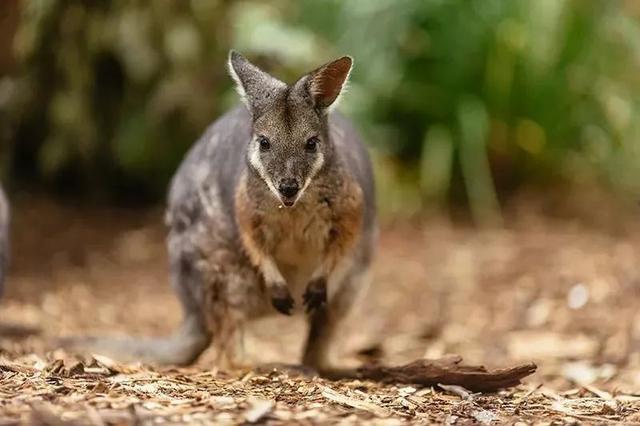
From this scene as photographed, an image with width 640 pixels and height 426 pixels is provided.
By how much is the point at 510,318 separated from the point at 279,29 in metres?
3.51

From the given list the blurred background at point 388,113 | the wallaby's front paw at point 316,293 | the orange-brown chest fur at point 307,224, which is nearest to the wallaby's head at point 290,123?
the orange-brown chest fur at point 307,224

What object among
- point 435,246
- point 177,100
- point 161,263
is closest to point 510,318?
point 435,246

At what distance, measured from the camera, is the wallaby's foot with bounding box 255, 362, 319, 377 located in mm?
4902

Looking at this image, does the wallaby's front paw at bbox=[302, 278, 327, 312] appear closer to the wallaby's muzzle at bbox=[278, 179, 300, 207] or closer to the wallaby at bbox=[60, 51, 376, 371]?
the wallaby at bbox=[60, 51, 376, 371]

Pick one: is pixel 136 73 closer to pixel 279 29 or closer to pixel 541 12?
pixel 279 29

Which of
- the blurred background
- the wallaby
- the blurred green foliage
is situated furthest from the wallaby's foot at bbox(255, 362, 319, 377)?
the blurred green foliage

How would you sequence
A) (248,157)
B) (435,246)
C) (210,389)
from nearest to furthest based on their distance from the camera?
1. (210,389)
2. (248,157)
3. (435,246)

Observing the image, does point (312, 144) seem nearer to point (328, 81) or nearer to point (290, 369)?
point (328, 81)

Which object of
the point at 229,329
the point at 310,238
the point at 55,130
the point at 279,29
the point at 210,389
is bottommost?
the point at 210,389

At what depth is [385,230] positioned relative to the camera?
9.06 meters

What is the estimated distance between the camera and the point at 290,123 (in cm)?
466

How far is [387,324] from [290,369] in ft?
7.35

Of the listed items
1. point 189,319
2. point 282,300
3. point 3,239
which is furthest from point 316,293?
point 3,239

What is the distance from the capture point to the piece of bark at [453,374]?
4422 mm
